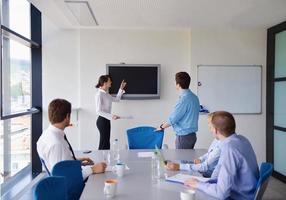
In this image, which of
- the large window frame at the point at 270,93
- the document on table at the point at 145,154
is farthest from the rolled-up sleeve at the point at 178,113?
the large window frame at the point at 270,93

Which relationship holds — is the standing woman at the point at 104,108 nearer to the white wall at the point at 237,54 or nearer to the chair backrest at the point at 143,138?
the chair backrest at the point at 143,138

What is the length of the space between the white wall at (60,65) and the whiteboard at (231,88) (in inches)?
91.5

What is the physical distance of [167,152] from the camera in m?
3.47

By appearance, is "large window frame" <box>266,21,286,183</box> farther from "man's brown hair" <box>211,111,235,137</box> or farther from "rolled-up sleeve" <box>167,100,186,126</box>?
"man's brown hair" <box>211,111,235,137</box>

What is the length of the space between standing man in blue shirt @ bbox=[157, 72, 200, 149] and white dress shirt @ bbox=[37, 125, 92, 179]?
1.58m

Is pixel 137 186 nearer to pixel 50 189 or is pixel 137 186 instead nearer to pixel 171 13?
pixel 50 189

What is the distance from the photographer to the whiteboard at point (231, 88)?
226 inches

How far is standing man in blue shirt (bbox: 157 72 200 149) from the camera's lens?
144 inches

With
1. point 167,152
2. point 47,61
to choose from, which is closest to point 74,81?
point 47,61

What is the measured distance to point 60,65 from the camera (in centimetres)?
573

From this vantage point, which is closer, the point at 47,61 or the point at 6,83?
the point at 6,83

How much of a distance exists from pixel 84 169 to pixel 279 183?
380 centimetres

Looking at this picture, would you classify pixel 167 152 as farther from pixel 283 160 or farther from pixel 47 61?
pixel 47 61

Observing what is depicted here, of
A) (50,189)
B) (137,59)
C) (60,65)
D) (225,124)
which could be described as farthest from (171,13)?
(50,189)
